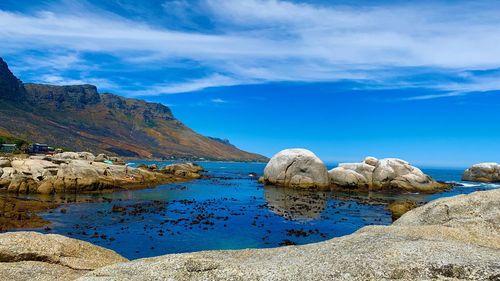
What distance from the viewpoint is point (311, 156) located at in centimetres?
8612

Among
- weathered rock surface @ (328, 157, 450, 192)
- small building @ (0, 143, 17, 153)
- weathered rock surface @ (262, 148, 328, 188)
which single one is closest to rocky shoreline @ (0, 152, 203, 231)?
weathered rock surface @ (262, 148, 328, 188)

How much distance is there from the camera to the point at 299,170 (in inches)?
3469

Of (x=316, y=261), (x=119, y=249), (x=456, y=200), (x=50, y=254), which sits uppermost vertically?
(x=456, y=200)

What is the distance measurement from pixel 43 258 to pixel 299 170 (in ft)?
244

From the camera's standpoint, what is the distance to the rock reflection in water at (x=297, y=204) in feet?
172

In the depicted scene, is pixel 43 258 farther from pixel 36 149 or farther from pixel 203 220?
pixel 36 149

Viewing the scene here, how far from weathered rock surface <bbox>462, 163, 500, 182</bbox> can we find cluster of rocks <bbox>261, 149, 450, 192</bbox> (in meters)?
59.8

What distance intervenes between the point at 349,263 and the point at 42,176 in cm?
6557

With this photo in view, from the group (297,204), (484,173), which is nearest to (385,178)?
(297,204)

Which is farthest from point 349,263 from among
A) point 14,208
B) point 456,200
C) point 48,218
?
point 14,208

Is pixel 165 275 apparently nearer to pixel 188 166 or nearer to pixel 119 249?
pixel 119 249

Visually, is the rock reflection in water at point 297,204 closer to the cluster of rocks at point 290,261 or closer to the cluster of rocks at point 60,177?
the cluster of rocks at point 60,177

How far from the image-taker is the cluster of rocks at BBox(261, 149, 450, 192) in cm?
8650

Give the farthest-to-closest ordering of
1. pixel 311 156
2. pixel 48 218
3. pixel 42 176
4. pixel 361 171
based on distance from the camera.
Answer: pixel 361 171
pixel 311 156
pixel 42 176
pixel 48 218
